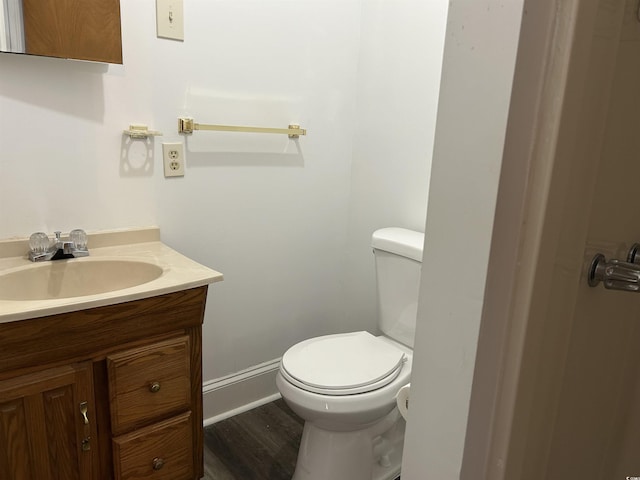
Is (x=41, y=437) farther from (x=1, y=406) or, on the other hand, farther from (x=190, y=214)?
(x=190, y=214)

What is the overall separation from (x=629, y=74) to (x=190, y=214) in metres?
1.39

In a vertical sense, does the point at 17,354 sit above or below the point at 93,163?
below

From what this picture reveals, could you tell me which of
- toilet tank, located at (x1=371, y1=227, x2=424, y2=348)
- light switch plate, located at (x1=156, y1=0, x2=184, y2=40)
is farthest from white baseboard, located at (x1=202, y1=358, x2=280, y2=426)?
light switch plate, located at (x1=156, y1=0, x2=184, y2=40)

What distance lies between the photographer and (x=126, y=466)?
1.26 m

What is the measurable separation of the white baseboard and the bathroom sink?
66 centimetres

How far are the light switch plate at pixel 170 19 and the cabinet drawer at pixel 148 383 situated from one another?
3.26 ft

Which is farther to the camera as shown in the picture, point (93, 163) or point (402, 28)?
point (402, 28)

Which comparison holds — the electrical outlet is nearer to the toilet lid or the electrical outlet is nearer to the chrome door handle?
the toilet lid

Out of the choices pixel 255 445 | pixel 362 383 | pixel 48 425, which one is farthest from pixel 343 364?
pixel 48 425

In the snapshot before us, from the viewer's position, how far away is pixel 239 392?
1986 millimetres

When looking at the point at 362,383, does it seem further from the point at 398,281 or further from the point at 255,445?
the point at 255,445

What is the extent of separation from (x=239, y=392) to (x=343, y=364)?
0.67 m

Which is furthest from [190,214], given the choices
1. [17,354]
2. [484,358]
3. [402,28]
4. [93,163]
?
[484,358]

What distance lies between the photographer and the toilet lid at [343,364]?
1401mm
